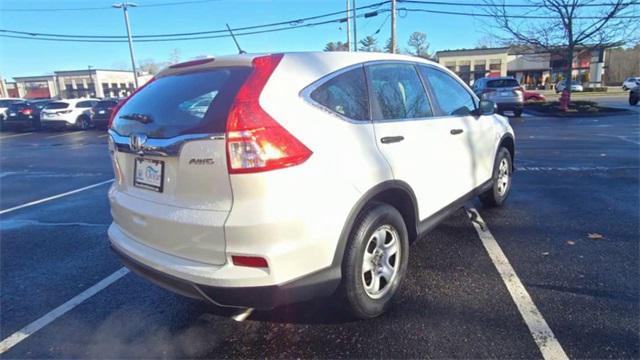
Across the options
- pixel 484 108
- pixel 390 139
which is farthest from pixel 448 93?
pixel 390 139

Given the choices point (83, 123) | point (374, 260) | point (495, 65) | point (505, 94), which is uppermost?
point (495, 65)

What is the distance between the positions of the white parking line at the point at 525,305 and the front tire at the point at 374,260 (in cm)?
85

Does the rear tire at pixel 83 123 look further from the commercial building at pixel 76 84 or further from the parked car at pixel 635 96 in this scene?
the commercial building at pixel 76 84

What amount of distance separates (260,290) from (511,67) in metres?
75.9

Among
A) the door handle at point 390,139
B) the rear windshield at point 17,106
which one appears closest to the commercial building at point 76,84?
the rear windshield at point 17,106

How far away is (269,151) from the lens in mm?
2010

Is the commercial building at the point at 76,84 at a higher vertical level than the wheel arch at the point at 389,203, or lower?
higher

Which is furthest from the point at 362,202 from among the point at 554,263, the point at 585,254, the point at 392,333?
the point at 585,254

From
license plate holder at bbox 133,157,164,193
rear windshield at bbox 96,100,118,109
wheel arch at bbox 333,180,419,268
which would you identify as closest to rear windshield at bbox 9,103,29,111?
rear windshield at bbox 96,100,118,109

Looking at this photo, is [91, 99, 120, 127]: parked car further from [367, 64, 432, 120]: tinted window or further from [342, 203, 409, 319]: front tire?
[342, 203, 409, 319]: front tire

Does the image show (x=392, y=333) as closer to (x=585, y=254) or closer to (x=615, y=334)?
(x=615, y=334)

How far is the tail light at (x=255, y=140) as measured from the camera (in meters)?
1.99

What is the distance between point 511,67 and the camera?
221 ft

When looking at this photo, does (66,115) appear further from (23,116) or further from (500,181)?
(500,181)
